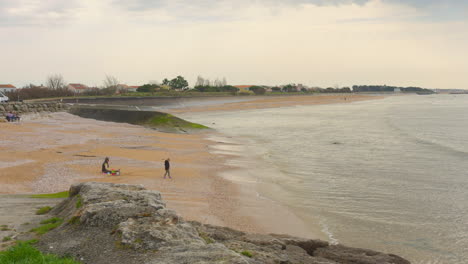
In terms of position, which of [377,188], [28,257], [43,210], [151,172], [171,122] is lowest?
[377,188]

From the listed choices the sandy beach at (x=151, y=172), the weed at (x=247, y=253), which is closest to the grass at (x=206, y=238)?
the weed at (x=247, y=253)

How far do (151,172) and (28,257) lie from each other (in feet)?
53.2

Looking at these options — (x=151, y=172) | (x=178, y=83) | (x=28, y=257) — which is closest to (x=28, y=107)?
(x=151, y=172)

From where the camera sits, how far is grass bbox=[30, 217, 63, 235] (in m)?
11.1

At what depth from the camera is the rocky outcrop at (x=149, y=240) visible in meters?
8.64

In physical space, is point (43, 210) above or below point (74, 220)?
below

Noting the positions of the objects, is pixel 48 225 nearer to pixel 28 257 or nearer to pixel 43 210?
pixel 43 210

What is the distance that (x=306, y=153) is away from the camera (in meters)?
35.2

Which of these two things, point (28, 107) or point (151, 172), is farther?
point (28, 107)

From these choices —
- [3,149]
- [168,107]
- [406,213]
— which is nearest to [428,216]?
[406,213]

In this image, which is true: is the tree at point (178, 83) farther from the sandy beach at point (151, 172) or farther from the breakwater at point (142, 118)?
the sandy beach at point (151, 172)

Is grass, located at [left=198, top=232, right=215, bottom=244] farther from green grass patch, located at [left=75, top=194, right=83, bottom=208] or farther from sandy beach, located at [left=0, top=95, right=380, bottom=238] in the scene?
sandy beach, located at [left=0, top=95, right=380, bottom=238]

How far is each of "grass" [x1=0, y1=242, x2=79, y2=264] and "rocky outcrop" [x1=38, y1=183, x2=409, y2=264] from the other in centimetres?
48

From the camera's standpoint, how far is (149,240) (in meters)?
9.20
